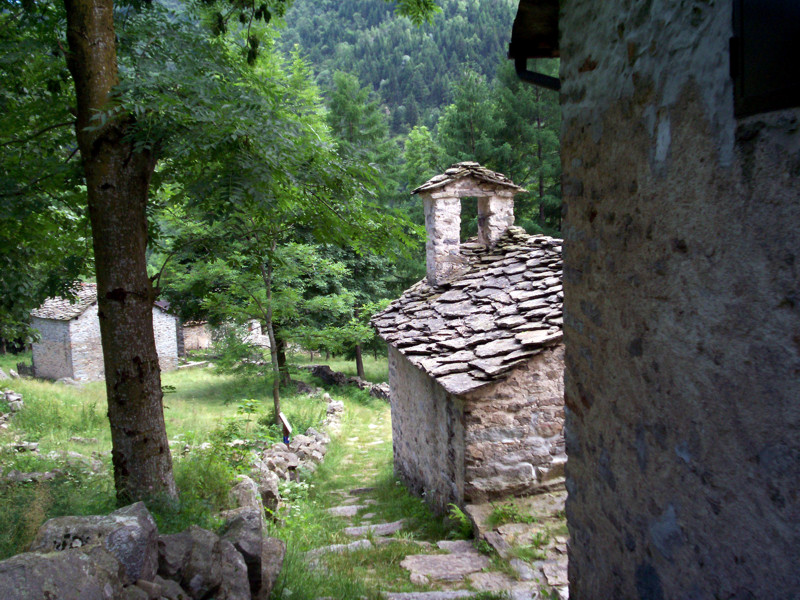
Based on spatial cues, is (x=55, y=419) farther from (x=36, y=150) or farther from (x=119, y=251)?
(x=119, y=251)

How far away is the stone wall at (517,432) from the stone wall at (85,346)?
21139 millimetres

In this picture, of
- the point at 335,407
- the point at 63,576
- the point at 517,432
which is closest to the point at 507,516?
the point at 517,432

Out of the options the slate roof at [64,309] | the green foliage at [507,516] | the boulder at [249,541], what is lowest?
the green foliage at [507,516]

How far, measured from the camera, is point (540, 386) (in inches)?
234

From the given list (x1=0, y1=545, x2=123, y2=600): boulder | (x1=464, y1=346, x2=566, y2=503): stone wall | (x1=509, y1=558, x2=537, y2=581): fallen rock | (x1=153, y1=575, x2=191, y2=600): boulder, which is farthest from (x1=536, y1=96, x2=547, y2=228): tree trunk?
(x1=0, y1=545, x2=123, y2=600): boulder

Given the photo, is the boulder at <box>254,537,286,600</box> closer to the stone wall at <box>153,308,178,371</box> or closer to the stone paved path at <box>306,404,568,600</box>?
the stone paved path at <box>306,404,568,600</box>

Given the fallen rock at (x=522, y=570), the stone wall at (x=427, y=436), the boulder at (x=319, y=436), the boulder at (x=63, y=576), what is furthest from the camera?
the boulder at (x=319, y=436)

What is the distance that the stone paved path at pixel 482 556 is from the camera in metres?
4.01

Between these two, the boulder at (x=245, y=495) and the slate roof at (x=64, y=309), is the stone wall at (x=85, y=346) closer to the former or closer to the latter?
the slate roof at (x=64, y=309)

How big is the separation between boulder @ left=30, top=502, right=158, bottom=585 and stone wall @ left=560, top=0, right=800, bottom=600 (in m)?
2.48

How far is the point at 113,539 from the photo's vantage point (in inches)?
102

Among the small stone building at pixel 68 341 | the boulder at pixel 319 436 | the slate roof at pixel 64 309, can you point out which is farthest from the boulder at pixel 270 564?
the slate roof at pixel 64 309

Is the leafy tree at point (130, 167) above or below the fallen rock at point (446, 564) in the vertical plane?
above

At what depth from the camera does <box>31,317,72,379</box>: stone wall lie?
2161 cm
